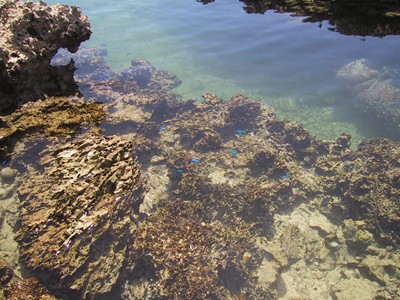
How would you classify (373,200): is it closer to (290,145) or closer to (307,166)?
(307,166)

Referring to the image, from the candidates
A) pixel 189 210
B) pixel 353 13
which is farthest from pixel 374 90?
pixel 353 13

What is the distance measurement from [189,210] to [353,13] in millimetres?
6187

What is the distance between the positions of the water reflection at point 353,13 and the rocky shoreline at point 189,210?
10.5 ft

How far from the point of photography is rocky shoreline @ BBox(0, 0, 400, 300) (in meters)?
2.87

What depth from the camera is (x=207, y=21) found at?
27469 mm

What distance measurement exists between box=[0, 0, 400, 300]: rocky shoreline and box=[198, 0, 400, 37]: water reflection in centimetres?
321

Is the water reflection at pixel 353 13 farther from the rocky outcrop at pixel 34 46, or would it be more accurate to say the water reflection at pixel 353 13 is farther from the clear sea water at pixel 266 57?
the clear sea water at pixel 266 57

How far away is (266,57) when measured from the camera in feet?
73.8

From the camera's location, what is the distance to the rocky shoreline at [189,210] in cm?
287

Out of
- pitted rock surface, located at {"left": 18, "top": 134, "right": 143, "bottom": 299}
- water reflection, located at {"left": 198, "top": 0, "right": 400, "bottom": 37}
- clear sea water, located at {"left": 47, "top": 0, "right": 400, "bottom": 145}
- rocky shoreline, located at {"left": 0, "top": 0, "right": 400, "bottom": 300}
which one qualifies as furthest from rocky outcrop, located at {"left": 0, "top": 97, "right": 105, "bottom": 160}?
clear sea water, located at {"left": 47, "top": 0, "right": 400, "bottom": 145}

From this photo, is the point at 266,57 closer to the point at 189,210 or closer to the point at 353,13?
the point at 189,210

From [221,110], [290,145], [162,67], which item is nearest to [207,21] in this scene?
[162,67]

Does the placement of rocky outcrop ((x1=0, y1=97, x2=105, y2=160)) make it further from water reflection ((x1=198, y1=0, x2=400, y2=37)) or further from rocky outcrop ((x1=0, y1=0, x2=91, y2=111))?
water reflection ((x1=198, y1=0, x2=400, y2=37))

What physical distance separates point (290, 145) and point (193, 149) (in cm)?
447
